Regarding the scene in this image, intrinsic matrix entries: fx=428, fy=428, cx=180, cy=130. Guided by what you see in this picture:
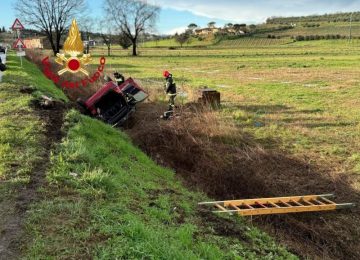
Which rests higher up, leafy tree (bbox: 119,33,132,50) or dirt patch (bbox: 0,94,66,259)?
leafy tree (bbox: 119,33,132,50)

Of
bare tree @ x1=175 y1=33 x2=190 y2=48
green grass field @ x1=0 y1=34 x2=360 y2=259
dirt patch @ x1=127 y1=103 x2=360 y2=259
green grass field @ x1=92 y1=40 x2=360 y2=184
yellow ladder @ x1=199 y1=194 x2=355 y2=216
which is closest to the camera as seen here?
green grass field @ x1=0 y1=34 x2=360 y2=259

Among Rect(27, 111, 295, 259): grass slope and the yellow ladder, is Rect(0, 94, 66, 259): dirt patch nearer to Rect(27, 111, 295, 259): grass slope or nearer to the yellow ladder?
Rect(27, 111, 295, 259): grass slope

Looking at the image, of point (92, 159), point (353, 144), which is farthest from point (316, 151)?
point (92, 159)

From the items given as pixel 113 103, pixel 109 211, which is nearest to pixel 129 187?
pixel 109 211

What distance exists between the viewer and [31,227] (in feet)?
15.7

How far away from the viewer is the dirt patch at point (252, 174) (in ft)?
23.0

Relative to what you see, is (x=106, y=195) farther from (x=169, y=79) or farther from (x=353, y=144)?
(x=169, y=79)

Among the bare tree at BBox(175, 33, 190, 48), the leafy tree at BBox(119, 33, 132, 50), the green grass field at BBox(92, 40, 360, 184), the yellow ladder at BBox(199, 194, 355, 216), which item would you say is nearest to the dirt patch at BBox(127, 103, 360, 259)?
the yellow ladder at BBox(199, 194, 355, 216)

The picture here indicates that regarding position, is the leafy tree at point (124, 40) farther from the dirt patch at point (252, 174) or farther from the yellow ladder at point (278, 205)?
the yellow ladder at point (278, 205)

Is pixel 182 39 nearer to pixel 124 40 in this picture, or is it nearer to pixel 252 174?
pixel 124 40

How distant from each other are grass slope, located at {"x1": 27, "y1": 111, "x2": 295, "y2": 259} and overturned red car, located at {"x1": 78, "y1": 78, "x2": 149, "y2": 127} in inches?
234

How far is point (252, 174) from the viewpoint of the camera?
9.45 m

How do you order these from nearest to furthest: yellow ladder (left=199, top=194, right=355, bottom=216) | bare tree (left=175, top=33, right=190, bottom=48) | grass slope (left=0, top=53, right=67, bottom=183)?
grass slope (left=0, top=53, right=67, bottom=183) < yellow ladder (left=199, top=194, right=355, bottom=216) < bare tree (left=175, top=33, right=190, bottom=48)

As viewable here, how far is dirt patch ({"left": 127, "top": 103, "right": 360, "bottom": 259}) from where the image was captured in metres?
7.01
